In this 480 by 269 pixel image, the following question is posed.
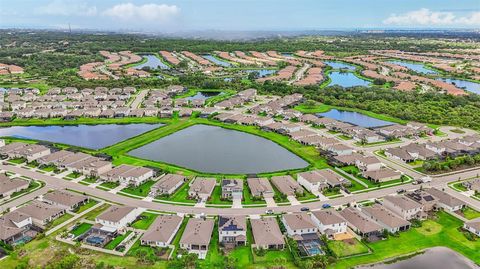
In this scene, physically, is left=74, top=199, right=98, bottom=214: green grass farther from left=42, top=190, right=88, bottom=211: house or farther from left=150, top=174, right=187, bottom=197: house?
left=150, top=174, right=187, bottom=197: house

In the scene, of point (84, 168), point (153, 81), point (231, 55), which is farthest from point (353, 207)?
point (231, 55)

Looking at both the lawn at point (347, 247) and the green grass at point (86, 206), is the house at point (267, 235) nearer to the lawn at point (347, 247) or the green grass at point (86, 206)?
the lawn at point (347, 247)

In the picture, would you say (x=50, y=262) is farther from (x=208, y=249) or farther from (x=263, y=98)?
(x=263, y=98)

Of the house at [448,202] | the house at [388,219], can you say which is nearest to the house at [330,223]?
the house at [388,219]

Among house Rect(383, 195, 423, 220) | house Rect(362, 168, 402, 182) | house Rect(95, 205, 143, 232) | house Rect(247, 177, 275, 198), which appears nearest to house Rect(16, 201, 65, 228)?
house Rect(95, 205, 143, 232)

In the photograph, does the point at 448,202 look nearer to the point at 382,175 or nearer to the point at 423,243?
the point at 382,175

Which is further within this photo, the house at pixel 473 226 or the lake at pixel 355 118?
the lake at pixel 355 118
